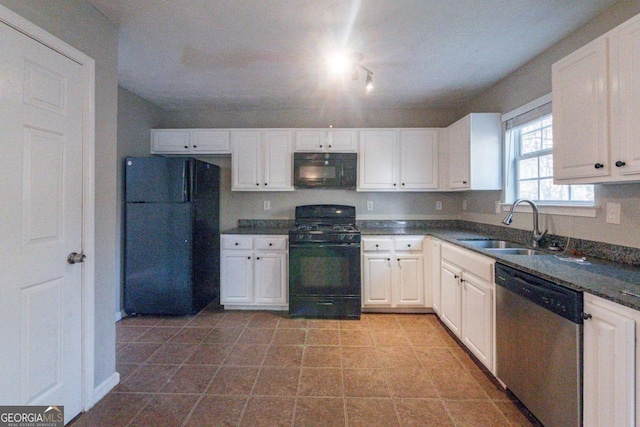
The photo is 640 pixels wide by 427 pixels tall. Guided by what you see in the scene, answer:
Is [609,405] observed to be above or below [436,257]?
below

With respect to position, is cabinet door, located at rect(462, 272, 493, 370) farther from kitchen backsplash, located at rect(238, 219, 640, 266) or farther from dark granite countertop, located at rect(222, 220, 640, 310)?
kitchen backsplash, located at rect(238, 219, 640, 266)

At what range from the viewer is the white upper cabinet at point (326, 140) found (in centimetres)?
333

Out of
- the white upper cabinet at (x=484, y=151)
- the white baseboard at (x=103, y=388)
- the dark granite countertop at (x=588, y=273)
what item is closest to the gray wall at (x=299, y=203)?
the white upper cabinet at (x=484, y=151)

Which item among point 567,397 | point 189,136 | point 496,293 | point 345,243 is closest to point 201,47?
point 189,136

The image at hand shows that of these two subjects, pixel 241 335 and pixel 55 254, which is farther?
pixel 241 335

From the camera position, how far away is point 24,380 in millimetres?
1329

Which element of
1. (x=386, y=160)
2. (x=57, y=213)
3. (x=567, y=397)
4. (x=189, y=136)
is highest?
(x=189, y=136)

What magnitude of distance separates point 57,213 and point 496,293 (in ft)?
8.61

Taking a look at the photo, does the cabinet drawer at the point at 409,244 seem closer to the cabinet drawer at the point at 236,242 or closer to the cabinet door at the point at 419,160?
the cabinet door at the point at 419,160

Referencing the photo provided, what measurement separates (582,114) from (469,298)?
4.56 feet

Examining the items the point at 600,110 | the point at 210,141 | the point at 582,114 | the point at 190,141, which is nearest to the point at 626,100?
the point at 600,110

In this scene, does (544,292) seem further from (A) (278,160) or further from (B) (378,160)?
(A) (278,160)

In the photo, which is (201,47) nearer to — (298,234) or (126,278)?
(298,234)

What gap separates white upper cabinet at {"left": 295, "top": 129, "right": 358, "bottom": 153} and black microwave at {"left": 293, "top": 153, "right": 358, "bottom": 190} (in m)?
0.09
